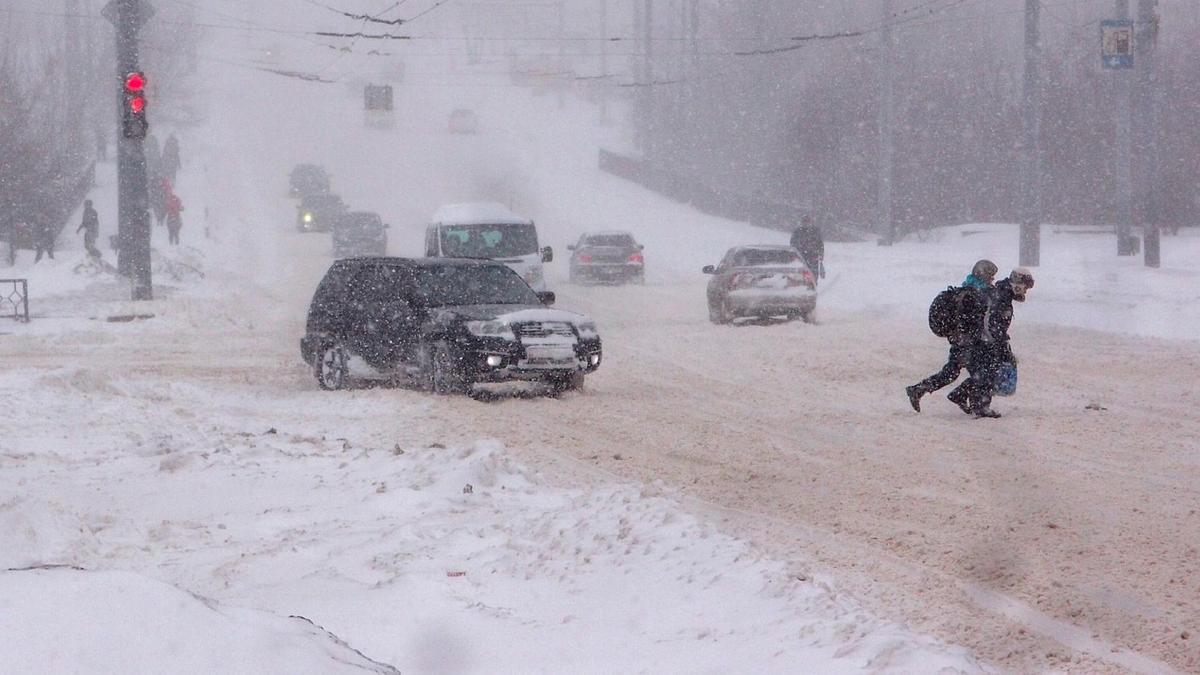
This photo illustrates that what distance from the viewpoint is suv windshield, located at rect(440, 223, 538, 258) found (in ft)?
86.2

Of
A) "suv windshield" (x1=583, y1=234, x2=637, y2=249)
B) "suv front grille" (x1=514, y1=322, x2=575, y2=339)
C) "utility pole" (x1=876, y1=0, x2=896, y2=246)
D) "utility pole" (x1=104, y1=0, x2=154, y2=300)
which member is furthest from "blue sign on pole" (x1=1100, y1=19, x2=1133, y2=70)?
"utility pole" (x1=104, y1=0, x2=154, y2=300)

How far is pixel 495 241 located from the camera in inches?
1040

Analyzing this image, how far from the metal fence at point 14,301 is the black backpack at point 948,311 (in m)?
16.8

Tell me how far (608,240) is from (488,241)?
34.3ft

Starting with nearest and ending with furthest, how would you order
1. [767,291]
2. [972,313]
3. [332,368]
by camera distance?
[972,313] → [332,368] → [767,291]

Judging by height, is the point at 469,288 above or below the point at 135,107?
below

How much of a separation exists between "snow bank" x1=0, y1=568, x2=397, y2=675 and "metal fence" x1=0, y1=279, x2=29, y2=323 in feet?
71.2

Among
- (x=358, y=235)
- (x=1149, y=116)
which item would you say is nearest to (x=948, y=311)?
(x=1149, y=116)

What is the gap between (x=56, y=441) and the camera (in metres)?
11.9

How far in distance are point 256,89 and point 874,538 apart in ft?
338

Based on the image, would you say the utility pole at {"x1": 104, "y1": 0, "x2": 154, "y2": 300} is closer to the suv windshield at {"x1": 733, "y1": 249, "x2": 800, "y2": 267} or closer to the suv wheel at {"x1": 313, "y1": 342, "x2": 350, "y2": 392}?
the suv wheel at {"x1": 313, "y1": 342, "x2": 350, "y2": 392}

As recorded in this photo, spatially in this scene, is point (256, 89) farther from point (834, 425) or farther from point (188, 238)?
point (834, 425)

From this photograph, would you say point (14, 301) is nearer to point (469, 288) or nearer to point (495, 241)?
point (495, 241)

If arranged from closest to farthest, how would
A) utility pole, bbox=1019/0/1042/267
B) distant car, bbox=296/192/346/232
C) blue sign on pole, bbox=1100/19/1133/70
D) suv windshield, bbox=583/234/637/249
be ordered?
blue sign on pole, bbox=1100/19/1133/70 < utility pole, bbox=1019/0/1042/267 < suv windshield, bbox=583/234/637/249 < distant car, bbox=296/192/346/232
